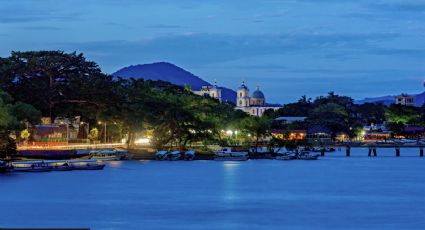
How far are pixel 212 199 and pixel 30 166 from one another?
2531 centimetres

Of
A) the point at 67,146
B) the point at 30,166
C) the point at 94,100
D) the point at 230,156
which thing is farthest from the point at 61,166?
the point at 230,156

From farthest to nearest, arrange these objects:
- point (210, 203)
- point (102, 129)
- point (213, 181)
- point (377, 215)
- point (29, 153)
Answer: point (102, 129) → point (29, 153) → point (213, 181) → point (210, 203) → point (377, 215)

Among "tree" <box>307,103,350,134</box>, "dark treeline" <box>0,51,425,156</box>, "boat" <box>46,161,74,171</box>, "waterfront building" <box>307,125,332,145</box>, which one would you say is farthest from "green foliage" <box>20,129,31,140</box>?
"tree" <box>307,103,350,134</box>

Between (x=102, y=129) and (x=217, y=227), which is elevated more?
(x=102, y=129)

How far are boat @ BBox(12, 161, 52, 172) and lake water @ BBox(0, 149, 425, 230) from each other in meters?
1.25

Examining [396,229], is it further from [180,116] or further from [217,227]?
[180,116]

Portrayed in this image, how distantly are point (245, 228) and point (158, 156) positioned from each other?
58463mm

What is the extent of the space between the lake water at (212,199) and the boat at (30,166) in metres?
1.25

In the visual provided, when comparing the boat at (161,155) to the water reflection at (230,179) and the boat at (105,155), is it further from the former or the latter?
the water reflection at (230,179)

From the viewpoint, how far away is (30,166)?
246ft

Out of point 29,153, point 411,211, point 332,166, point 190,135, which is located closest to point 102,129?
point 190,135

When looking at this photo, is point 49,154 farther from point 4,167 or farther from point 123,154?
point 4,167

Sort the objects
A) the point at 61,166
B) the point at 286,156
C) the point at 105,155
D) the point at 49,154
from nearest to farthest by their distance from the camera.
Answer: the point at 61,166
the point at 49,154
the point at 105,155
the point at 286,156

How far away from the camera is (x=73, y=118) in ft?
331
